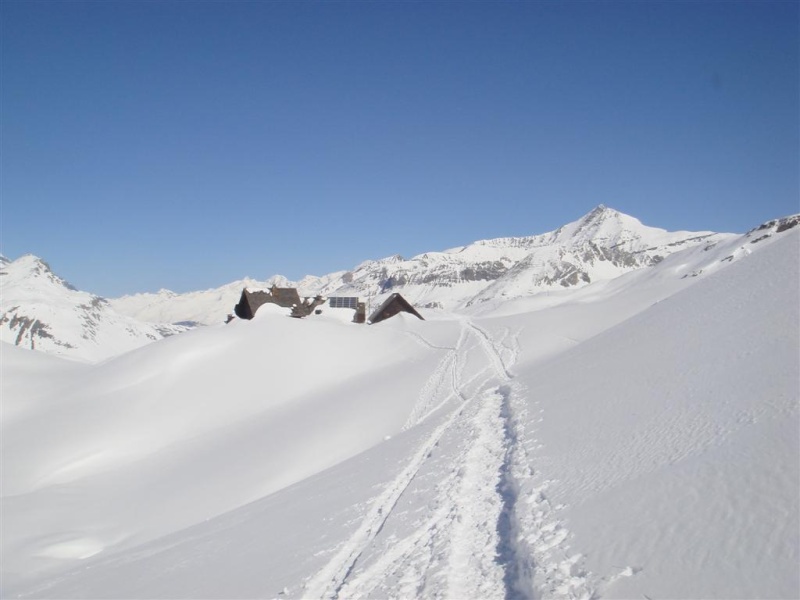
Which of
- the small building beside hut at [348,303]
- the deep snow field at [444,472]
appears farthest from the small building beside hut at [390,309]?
the deep snow field at [444,472]

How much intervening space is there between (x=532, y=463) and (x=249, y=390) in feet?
60.4

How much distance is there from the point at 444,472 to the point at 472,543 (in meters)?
3.12

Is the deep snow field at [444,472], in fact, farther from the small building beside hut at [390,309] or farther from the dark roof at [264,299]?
the small building beside hut at [390,309]

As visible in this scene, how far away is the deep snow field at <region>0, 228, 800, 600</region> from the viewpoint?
497cm

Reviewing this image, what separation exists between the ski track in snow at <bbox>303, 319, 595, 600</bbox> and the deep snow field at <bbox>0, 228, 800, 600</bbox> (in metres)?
0.04

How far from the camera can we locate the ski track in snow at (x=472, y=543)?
17.1 ft

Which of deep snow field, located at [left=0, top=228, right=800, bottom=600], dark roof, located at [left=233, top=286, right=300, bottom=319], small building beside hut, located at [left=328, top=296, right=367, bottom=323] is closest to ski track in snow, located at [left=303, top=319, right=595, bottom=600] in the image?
deep snow field, located at [left=0, top=228, right=800, bottom=600]

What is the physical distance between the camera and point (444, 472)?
945 centimetres

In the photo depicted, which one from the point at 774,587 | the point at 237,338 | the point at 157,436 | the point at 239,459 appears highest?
the point at 237,338

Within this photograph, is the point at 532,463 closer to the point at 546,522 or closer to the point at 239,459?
the point at 546,522

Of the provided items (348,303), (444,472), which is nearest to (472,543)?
(444,472)

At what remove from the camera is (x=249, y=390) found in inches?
953

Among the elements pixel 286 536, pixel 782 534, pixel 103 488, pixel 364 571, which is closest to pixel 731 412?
pixel 782 534

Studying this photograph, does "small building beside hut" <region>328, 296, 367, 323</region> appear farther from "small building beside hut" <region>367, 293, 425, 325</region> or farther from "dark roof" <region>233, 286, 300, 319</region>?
"dark roof" <region>233, 286, 300, 319</region>
